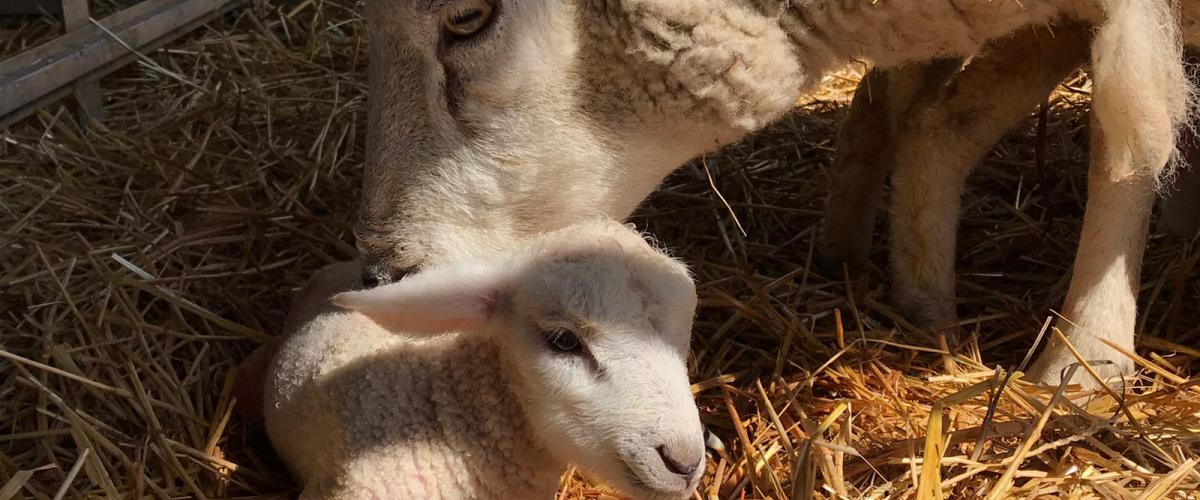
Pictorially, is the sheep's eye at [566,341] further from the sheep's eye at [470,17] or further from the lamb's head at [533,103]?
the sheep's eye at [470,17]

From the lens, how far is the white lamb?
1.92 metres

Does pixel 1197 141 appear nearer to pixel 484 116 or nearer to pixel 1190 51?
pixel 1190 51

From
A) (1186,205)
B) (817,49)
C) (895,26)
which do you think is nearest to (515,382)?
(817,49)

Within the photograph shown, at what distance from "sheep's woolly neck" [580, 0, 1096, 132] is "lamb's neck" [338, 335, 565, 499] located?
2.21 feet

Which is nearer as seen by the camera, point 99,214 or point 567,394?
point 567,394

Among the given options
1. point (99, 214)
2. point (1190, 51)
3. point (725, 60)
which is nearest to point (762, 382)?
point (725, 60)

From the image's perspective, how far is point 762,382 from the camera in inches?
119

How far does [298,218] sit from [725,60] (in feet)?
5.75

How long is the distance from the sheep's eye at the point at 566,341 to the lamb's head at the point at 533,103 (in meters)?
0.52

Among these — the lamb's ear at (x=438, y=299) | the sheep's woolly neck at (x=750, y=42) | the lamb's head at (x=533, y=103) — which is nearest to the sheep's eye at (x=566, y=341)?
the lamb's ear at (x=438, y=299)

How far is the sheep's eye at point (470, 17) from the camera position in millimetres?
2330

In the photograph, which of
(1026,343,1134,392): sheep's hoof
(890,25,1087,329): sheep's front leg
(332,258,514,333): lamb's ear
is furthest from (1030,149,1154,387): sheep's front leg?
(332,258,514,333): lamb's ear

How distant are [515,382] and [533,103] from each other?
2.09 feet

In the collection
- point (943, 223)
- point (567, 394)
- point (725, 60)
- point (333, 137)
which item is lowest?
point (333, 137)
